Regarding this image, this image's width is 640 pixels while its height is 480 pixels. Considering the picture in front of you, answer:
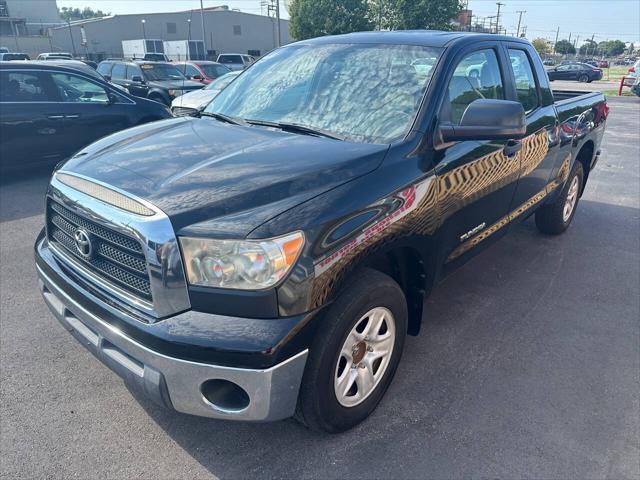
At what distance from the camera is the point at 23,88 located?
22.7 ft

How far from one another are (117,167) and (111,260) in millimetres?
484

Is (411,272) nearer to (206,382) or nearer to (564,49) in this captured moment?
(206,382)

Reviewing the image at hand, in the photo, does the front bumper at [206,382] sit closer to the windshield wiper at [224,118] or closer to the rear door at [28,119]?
the windshield wiper at [224,118]

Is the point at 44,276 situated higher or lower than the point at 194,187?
lower

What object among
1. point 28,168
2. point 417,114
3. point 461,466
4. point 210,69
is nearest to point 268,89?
point 417,114

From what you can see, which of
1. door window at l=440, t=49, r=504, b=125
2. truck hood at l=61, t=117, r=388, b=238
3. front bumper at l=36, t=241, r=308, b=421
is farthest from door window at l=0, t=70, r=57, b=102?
door window at l=440, t=49, r=504, b=125

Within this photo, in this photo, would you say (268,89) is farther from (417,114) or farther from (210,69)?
(210,69)

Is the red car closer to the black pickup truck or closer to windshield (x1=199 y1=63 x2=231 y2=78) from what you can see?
windshield (x1=199 y1=63 x2=231 y2=78)

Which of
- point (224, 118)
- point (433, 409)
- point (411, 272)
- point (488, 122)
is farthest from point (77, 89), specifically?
point (433, 409)

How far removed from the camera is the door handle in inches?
132

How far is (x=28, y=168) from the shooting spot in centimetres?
706

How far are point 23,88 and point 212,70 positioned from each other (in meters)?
11.2

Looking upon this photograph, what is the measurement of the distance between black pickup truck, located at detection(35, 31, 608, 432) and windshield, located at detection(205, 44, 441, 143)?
12mm

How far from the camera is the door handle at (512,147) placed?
→ 11.0 ft
